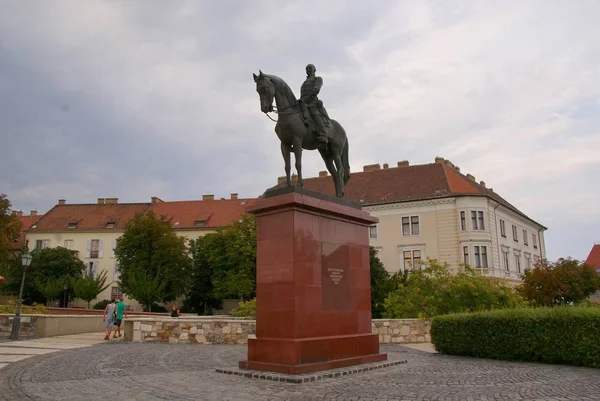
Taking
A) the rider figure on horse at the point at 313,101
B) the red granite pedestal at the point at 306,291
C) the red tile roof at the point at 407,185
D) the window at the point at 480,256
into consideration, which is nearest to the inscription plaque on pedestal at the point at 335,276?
the red granite pedestal at the point at 306,291

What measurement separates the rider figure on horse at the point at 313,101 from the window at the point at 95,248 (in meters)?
55.1

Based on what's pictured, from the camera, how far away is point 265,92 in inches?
430

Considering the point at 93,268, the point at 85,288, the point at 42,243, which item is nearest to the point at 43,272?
the point at 85,288

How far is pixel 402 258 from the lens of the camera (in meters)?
49.3

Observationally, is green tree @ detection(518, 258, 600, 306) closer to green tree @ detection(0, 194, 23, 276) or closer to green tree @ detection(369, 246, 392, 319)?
green tree @ detection(369, 246, 392, 319)

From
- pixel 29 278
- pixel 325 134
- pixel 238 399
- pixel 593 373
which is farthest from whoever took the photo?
pixel 29 278

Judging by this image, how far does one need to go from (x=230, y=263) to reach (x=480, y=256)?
76.9 ft

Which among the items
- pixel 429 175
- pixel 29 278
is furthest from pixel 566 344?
pixel 29 278

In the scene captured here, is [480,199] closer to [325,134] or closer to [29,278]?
[325,134]

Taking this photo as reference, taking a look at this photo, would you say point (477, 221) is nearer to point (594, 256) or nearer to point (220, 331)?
point (220, 331)

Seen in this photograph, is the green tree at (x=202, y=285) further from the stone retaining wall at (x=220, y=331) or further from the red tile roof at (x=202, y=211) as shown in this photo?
the stone retaining wall at (x=220, y=331)

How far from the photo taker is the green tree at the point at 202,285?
5219cm

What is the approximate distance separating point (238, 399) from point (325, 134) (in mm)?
6713

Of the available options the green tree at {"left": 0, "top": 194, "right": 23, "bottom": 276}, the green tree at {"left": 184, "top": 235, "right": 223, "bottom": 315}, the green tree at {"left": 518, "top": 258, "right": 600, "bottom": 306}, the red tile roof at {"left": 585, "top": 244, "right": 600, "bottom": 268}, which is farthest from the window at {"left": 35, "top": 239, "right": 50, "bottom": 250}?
the red tile roof at {"left": 585, "top": 244, "right": 600, "bottom": 268}
